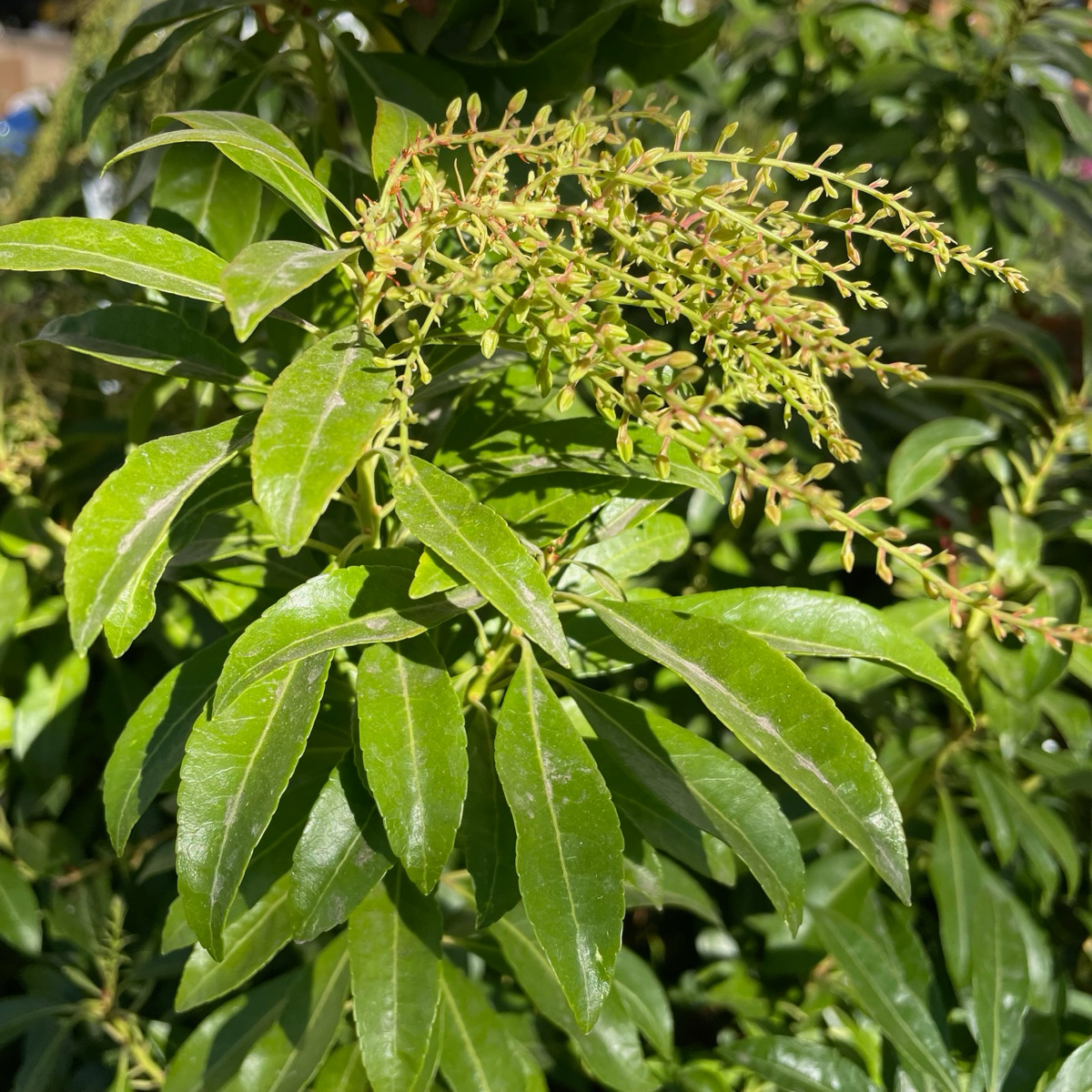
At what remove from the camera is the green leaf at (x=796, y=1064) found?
40.7 inches

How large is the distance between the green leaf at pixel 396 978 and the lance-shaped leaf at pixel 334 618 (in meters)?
0.28

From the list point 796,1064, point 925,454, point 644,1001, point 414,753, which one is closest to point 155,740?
point 414,753

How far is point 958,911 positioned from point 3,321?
4.52 ft

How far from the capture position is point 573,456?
79 centimetres

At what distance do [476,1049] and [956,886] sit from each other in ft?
2.03

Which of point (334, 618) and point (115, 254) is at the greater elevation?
point (115, 254)

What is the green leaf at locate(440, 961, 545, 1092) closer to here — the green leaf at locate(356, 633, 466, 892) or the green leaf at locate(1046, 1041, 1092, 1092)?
the green leaf at locate(356, 633, 466, 892)

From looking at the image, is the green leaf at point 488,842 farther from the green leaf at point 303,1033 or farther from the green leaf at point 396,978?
the green leaf at point 303,1033

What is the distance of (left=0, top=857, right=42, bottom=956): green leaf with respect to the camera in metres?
1.15

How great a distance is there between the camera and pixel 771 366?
633mm

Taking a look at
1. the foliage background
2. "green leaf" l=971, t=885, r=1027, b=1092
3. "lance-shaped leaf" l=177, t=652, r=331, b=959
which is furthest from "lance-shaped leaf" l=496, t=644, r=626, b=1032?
"green leaf" l=971, t=885, r=1027, b=1092

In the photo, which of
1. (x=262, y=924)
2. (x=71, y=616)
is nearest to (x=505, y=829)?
(x=262, y=924)

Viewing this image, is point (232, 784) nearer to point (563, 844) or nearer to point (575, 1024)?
point (563, 844)

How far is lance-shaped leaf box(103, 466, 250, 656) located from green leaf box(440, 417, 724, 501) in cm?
18
